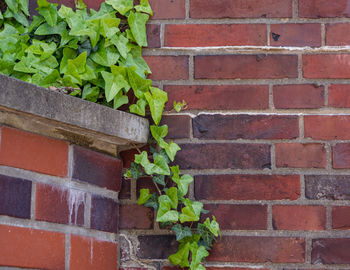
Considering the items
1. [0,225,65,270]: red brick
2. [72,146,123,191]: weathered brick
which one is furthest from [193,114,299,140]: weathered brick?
[0,225,65,270]: red brick

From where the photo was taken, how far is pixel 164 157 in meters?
1.48

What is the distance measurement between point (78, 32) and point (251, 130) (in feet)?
1.77

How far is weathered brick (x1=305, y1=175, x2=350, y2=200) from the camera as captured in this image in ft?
4.92

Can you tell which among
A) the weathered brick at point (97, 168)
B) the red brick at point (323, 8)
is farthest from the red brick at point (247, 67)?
the weathered brick at point (97, 168)

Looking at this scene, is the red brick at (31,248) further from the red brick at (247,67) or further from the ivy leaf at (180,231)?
the red brick at (247,67)

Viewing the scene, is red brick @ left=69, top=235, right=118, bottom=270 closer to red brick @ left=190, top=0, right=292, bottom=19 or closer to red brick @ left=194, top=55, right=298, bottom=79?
red brick @ left=194, top=55, right=298, bottom=79

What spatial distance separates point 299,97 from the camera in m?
1.54

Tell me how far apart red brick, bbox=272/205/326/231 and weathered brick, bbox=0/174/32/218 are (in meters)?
0.66

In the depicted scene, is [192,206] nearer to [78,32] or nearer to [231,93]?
[231,93]

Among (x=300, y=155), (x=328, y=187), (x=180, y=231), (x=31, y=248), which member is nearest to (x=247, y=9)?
(x=300, y=155)

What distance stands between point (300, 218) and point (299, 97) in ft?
1.10

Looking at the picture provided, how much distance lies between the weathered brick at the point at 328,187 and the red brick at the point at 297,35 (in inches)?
14.9

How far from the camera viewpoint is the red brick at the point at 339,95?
1536 mm

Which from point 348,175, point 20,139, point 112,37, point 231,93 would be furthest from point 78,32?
point 348,175
